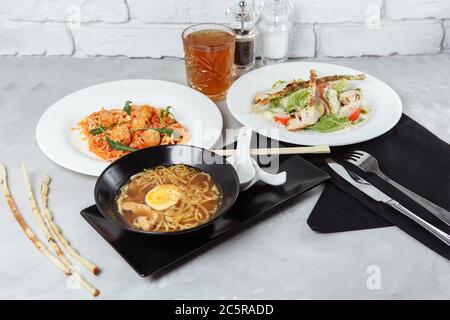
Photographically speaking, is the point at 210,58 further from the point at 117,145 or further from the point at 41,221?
the point at 41,221

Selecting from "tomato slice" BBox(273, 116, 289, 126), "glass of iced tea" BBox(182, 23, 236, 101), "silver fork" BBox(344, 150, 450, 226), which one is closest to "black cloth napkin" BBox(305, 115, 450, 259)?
"silver fork" BBox(344, 150, 450, 226)

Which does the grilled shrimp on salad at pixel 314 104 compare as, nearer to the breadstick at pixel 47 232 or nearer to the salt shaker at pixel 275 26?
the salt shaker at pixel 275 26

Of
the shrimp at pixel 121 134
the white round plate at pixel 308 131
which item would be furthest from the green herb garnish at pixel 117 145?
the white round plate at pixel 308 131

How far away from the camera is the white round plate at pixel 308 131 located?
4.52 ft

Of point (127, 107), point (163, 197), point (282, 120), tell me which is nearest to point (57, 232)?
point (163, 197)

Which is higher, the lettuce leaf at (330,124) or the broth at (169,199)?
the broth at (169,199)

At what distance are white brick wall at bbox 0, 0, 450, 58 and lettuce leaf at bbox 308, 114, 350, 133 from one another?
18.9 inches

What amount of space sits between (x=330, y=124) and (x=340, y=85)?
0.58 ft

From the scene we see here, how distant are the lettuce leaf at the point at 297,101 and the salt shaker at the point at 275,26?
28cm

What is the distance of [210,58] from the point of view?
5.12 ft

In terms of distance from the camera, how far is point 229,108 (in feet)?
4.87

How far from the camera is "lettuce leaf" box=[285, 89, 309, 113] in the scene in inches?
58.9
